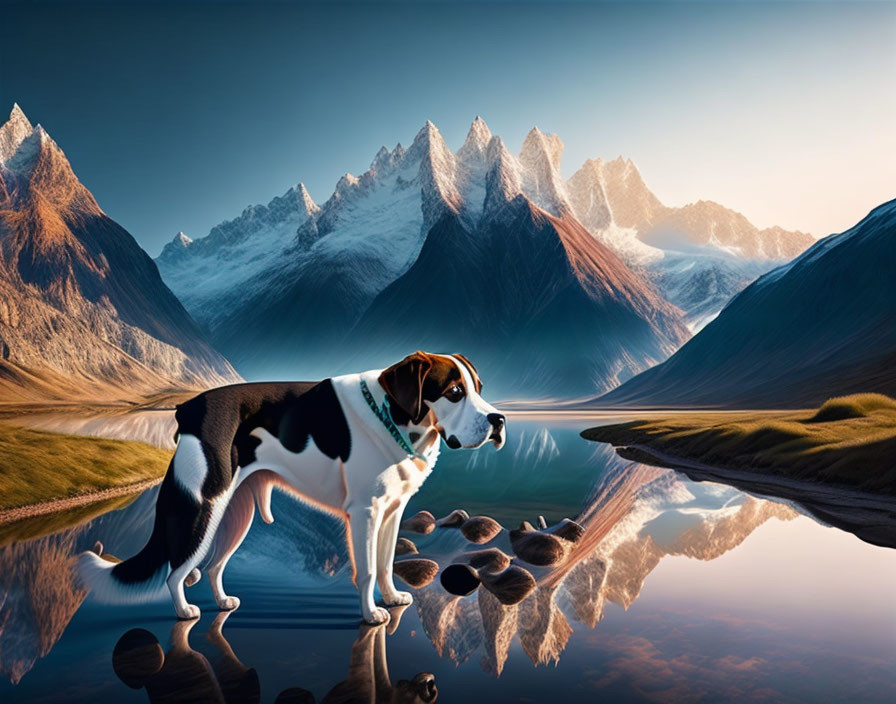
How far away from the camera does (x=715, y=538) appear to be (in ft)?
44.5

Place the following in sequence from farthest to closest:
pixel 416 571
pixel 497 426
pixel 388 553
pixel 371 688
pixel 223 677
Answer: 1. pixel 416 571
2. pixel 388 553
3. pixel 497 426
4. pixel 223 677
5. pixel 371 688

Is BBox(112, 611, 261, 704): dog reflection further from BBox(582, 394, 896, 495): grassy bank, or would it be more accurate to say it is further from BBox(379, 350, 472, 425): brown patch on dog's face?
BBox(582, 394, 896, 495): grassy bank

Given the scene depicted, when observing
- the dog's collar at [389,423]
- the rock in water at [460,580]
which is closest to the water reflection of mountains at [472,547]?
the rock in water at [460,580]

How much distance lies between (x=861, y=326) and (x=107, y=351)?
200 m

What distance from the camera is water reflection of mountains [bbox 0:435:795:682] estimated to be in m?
7.16

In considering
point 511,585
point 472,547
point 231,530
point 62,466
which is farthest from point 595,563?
point 62,466

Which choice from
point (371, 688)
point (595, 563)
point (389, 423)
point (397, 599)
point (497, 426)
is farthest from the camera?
point (595, 563)

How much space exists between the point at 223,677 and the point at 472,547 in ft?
27.3

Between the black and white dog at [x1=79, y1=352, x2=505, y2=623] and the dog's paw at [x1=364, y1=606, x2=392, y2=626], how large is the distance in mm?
12

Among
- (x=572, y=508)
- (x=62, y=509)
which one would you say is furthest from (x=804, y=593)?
(x=62, y=509)

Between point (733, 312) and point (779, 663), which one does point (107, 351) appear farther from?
point (779, 663)

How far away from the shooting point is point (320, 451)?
23.2 feet

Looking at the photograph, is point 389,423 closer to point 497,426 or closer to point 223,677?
point 497,426

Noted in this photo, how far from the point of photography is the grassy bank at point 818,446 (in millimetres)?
21269
